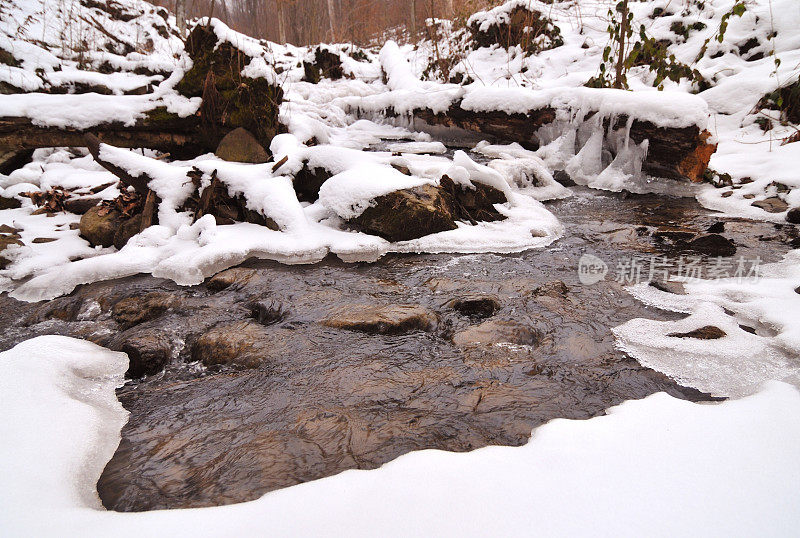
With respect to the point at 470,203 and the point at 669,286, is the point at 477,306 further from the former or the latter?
the point at 470,203

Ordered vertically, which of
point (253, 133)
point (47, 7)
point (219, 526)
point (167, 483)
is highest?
point (47, 7)

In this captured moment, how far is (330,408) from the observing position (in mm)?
1932

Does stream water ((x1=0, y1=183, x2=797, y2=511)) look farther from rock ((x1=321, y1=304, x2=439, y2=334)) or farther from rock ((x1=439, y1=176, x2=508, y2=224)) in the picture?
rock ((x1=439, y1=176, x2=508, y2=224))

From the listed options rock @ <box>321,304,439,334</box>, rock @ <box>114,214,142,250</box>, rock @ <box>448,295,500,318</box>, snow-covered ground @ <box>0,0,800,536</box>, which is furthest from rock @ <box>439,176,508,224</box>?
rock @ <box>114,214,142,250</box>

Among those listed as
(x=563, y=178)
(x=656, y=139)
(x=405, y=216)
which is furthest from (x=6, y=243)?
(x=656, y=139)

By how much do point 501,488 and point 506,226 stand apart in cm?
338

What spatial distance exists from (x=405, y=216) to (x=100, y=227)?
3.14 metres

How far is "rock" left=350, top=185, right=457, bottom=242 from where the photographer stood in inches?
158

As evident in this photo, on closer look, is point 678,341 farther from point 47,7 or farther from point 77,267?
point 47,7

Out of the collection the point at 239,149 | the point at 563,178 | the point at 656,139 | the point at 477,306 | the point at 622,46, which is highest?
the point at 622,46

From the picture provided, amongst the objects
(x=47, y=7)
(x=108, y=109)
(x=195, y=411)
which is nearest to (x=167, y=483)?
(x=195, y=411)

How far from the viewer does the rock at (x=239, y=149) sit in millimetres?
5734

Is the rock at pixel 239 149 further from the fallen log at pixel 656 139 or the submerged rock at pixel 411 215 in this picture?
the fallen log at pixel 656 139

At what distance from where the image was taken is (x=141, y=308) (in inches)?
116
